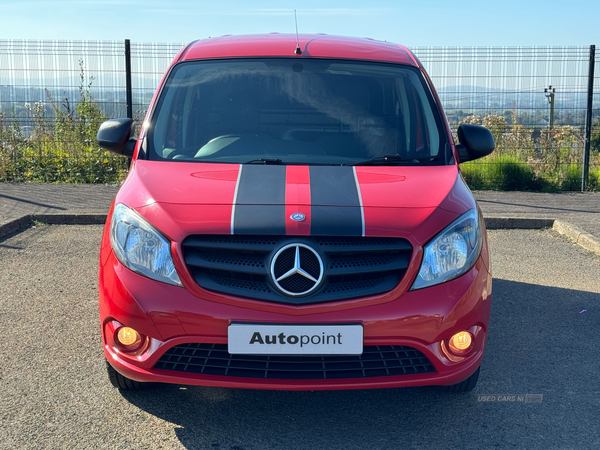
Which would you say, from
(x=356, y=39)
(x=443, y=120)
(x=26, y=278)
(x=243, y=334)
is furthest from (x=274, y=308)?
(x=26, y=278)

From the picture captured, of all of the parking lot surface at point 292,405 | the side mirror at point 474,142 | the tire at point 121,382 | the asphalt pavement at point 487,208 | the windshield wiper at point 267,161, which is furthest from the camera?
the asphalt pavement at point 487,208

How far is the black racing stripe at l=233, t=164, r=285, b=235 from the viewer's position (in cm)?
298

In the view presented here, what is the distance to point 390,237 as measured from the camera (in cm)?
301

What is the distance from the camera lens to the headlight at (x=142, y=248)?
2979mm

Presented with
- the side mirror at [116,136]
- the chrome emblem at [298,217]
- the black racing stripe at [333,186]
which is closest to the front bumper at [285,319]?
the chrome emblem at [298,217]

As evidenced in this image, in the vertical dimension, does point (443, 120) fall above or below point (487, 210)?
above

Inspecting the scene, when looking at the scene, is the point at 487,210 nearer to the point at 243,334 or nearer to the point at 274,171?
the point at 274,171

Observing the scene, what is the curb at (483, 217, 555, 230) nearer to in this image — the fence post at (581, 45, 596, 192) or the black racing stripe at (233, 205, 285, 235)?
the fence post at (581, 45, 596, 192)

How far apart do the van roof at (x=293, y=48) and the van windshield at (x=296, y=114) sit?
0.21 feet

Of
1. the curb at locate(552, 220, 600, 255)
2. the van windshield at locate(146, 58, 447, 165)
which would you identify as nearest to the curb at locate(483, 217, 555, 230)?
the curb at locate(552, 220, 600, 255)

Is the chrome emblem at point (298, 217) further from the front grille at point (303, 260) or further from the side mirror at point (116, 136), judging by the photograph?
the side mirror at point (116, 136)

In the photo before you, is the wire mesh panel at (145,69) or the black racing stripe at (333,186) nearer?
the black racing stripe at (333,186)

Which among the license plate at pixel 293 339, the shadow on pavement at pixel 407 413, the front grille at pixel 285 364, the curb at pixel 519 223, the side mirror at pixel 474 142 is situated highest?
the side mirror at pixel 474 142

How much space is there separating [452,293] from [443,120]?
1504 millimetres
